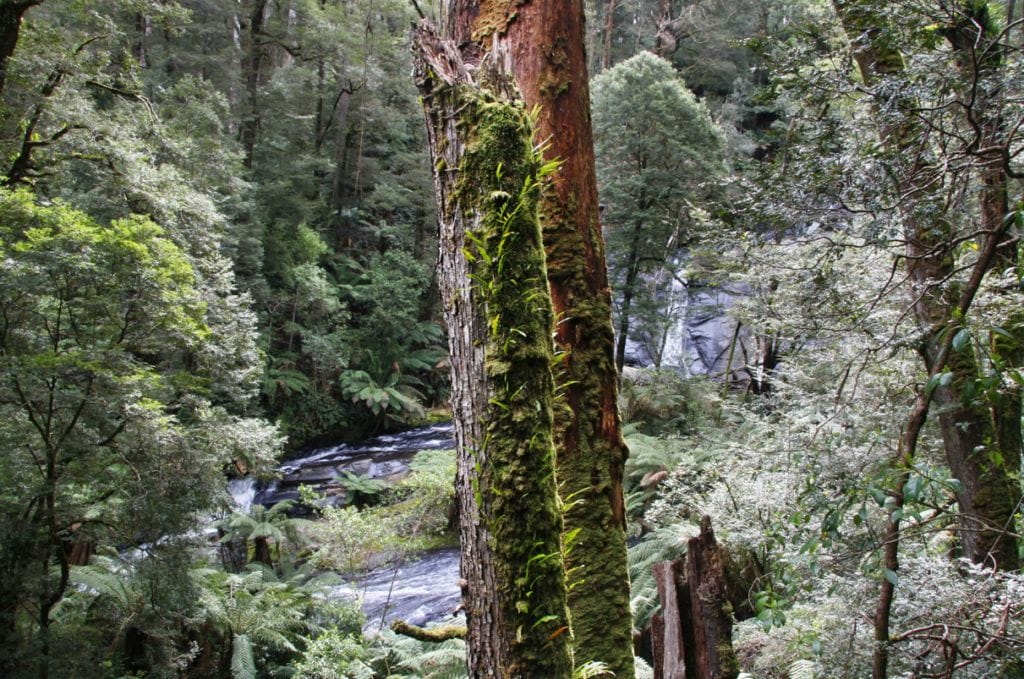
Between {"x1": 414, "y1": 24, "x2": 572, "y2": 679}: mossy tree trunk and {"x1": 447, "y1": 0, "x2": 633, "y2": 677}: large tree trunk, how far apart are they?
670 mm

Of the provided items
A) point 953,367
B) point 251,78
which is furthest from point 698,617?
point 251,78

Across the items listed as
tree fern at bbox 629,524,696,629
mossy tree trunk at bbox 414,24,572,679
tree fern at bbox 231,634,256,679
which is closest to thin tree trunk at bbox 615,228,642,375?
tree fern at bbox 629,524,696,629

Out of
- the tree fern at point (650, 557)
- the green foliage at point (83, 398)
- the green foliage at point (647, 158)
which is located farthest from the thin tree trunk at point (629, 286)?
the green foliage at point (83, 398)

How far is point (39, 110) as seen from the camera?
6.95 m

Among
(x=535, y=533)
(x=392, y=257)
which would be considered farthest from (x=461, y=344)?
(x=392, y=257)

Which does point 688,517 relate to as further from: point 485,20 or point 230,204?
point 230,204

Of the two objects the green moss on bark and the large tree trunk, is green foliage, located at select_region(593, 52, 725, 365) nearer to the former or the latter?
the large tree trunk

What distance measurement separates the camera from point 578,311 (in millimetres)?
2334

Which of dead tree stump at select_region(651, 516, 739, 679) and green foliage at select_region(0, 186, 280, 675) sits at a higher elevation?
green foliage at select_region(0, 186, 280, 675)

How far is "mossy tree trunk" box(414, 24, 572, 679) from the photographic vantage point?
1455 millimetres

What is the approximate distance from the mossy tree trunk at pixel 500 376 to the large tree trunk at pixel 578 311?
67 centimetres

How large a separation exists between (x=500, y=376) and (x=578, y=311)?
2.98 ft

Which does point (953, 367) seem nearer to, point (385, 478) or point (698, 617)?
point (698, 617)

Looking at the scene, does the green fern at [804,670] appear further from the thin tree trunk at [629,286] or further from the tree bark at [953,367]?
the thin tree trunk at [629,286]
